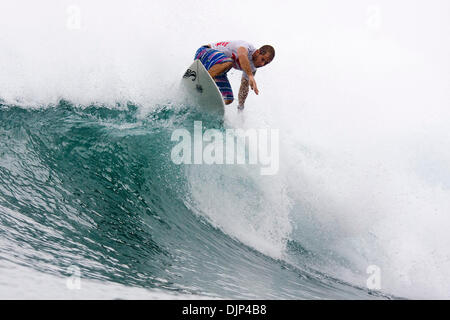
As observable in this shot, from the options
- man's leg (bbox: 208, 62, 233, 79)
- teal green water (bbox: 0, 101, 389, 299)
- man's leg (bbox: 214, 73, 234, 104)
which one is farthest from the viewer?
man's leg (bbox: 214, 73, 234, 104)

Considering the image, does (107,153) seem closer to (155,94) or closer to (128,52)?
(155,94)

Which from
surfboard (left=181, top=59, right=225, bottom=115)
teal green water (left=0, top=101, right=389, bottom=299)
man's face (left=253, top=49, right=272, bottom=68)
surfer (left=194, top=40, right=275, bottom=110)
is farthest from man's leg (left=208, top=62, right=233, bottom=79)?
teal green water (left=0, top=101, right=389, bottom=299)

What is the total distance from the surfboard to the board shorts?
0.61 feet

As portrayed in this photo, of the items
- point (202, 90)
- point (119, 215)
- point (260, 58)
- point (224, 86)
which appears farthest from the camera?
point (224, 86)

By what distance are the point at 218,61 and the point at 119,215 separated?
2609 millimetres

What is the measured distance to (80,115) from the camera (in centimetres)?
601

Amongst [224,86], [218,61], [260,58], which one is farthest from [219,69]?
[260,58]

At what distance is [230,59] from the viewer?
18.0ft

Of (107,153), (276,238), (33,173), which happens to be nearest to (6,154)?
(33,173)

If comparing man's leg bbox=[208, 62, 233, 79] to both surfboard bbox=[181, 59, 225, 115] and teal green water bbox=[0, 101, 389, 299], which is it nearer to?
surfboard bbox=[181, 59, 225, 115]

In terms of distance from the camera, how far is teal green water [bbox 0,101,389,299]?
9.40 feet

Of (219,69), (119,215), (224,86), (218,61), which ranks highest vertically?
(218,61)

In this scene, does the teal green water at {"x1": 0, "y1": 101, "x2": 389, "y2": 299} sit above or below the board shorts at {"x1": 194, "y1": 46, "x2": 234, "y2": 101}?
below

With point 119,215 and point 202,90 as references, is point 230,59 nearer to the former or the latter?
point 202,90
